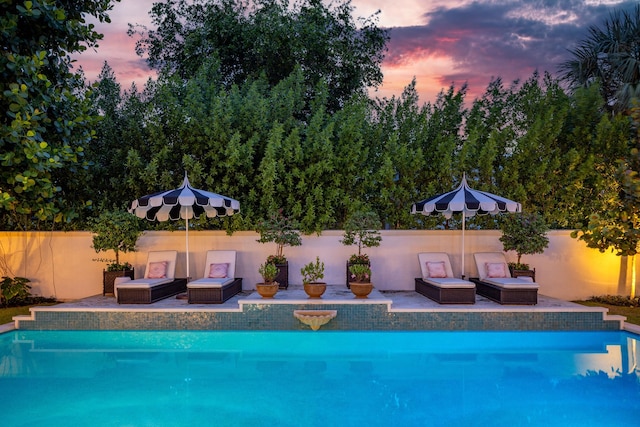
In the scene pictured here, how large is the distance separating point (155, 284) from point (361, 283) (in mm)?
3809

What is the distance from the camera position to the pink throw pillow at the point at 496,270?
402 inches

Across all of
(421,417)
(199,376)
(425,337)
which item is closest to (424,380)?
(421,417)

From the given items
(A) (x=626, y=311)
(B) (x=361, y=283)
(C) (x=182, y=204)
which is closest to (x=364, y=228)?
(B) (x=361, y=283)

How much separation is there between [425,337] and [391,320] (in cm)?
64

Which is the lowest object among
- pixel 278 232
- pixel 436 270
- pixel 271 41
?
pixel 436 270

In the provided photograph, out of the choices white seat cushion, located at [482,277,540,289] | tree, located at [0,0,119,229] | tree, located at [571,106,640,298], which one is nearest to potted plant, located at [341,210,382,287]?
white seat cushion, located at [482,277,540,289]

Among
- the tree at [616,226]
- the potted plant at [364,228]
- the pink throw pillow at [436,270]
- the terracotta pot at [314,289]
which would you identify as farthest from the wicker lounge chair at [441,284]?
the tree at [616,226]

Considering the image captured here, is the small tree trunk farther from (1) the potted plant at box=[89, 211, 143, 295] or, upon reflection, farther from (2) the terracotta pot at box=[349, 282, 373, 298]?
(1) the potted plant at box=[89, 211, 143, 295]

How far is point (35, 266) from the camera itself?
1162 centimetres

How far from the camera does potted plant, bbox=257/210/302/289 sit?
1059cm

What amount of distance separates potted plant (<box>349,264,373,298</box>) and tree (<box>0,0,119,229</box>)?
5088mm

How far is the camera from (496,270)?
10242mm

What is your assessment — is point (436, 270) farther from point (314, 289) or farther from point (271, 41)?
point (271, 41)

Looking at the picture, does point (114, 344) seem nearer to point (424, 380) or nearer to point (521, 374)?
point (424, 380)
